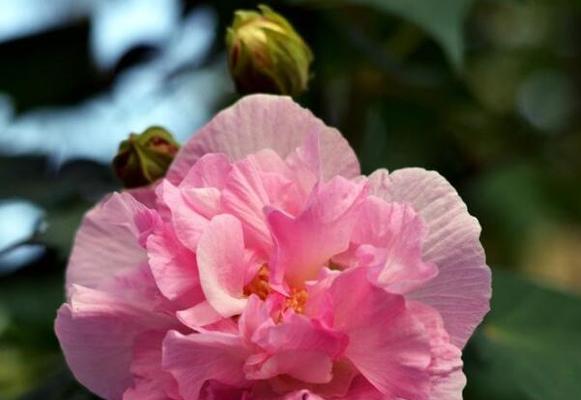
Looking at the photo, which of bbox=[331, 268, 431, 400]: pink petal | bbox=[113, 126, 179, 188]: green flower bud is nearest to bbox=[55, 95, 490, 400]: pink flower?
bbox=[331, 268, 431, 400]: pink petal

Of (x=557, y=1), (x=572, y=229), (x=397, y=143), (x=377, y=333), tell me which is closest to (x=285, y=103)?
(x=377, y=333)

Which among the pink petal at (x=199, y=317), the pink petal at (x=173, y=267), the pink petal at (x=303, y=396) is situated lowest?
the pink petal at (x=303, y=396)

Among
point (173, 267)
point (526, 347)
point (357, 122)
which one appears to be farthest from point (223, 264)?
point (357, 122)

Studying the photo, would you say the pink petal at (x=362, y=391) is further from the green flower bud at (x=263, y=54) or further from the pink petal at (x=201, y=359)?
the green flower bud at (x=263, y=54)

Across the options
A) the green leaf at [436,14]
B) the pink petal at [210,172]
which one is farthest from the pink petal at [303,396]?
the green leaf at [436,14]

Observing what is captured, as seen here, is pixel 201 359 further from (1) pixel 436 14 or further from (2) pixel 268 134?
(1) pixel 436 14

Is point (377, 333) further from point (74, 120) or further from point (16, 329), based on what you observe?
A: point (74, 120)

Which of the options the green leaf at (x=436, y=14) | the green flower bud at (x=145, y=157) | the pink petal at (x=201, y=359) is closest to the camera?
the pink petal at (x=201, y=359)
